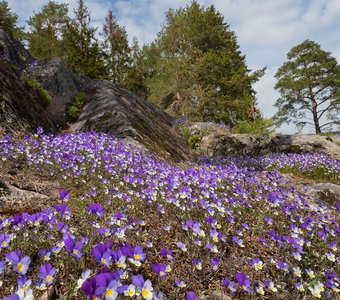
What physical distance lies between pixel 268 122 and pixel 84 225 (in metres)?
18.5

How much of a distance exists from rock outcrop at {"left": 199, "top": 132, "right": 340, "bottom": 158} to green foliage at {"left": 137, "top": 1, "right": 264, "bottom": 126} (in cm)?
1076

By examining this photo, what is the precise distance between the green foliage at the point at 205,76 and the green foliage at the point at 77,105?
16.4m

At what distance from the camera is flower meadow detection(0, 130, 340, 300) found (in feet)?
7.07

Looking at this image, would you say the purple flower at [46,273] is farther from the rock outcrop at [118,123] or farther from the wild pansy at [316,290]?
the rock outcrop at [118,123]

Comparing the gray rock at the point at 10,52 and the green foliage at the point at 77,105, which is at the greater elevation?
the gray rock at the point at 10,52

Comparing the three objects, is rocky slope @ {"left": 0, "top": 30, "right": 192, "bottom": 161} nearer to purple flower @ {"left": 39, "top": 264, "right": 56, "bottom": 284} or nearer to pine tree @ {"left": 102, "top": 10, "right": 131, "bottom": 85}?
purple flower @ {"left": 39, "top": 264, "right": 56, "bottom": 284}

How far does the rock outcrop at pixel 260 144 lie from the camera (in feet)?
48.4

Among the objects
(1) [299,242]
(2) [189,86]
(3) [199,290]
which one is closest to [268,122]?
(2) [189,86]

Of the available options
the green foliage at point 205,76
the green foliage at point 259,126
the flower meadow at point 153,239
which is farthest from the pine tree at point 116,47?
the flower meadow at point 153,239

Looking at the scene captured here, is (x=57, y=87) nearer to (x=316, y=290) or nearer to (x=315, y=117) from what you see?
(x=316, y=290)

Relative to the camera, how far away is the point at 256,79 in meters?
31.3

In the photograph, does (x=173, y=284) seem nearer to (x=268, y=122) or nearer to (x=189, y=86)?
(x=268, y=122)

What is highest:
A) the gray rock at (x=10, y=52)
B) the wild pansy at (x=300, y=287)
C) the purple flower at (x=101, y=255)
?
the gray rock at (x=10, y=52)

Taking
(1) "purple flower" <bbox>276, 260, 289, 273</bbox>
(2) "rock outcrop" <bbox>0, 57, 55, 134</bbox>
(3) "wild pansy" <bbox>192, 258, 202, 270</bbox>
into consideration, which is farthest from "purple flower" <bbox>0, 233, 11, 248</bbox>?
(2) "rock outcrop" <bbox>0, 57, 55, 134</bbox>
